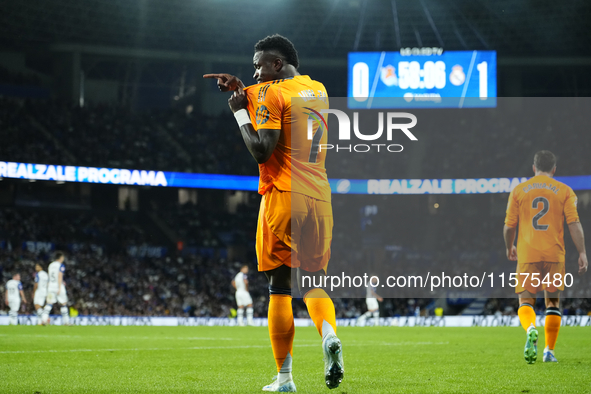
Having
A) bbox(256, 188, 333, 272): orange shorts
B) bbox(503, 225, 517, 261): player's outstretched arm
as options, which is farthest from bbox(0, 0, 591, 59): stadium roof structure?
bbox(256, 188, 333, 272): orange shorts

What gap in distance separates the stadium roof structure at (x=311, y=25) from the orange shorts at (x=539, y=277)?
2428 centimetres

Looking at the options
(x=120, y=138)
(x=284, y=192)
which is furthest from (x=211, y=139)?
(x=284, y=192)

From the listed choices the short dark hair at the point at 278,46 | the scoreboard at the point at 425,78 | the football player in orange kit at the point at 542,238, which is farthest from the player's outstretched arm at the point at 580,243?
the scoreboard at the point at 425,78

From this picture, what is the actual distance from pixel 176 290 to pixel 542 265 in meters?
21.2

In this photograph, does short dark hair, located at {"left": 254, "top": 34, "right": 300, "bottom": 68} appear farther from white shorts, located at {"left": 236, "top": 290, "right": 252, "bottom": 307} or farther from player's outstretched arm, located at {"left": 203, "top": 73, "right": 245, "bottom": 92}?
white shorts, located at {"left": 236, "top": 290, "right": 252, "bottom": 307}

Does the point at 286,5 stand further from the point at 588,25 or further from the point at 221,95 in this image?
the point at 588,25

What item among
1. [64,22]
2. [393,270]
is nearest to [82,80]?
[64,22]

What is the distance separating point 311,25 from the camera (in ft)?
103

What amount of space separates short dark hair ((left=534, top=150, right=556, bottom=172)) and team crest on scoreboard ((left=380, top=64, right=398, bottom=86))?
20.2 m

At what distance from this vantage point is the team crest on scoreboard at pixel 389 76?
26609mm

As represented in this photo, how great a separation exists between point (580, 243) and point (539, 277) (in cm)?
57

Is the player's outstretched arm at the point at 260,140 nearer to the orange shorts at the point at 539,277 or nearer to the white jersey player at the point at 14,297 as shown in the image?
the orange shorts at the point at 539,277

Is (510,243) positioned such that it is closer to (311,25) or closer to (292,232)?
(292,232)

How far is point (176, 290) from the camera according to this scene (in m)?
26.4
